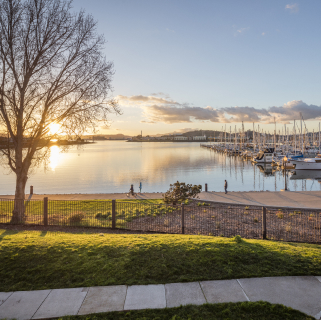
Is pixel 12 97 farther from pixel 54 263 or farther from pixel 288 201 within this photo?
pixel 288 201

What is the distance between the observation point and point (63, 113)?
1482 cm

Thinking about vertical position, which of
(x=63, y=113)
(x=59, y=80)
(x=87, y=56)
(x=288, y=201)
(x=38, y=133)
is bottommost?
(x=288, y=201)

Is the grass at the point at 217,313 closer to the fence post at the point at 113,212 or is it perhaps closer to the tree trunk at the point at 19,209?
the fence post at the point at 113,212

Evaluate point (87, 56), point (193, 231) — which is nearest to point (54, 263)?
point (193, 231)

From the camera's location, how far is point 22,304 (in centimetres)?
488

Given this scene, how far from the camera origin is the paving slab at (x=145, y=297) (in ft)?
15.4

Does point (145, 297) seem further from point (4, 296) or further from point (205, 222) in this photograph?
point (205, 222)

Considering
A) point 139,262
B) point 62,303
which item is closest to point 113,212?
point 139,262

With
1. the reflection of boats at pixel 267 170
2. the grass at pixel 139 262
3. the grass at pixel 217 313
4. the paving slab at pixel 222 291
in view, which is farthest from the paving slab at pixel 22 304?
the reflection of boats at pixel 267 170

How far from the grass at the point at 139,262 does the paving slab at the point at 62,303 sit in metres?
0.25

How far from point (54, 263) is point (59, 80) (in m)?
11.7

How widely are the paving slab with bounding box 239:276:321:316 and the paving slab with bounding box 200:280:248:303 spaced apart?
17 cm

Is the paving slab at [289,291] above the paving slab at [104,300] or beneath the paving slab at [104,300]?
above

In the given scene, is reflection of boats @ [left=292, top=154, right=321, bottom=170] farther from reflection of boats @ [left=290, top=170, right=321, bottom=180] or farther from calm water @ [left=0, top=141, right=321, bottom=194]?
calm water @ [left=0, top=141, right=321, bottom=194]
